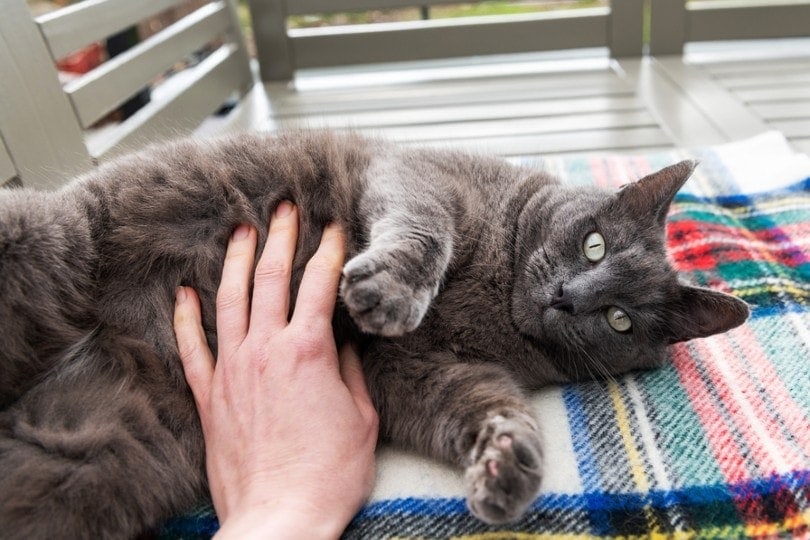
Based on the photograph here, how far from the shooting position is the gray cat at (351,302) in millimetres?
940

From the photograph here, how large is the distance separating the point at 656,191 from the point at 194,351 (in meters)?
0.96

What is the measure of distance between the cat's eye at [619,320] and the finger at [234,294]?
0.71 m

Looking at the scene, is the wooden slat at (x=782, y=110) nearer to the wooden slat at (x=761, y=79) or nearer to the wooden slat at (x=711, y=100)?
the wooden slat at (x=711, y=100)

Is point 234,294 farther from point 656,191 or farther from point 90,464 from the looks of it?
point 656,191

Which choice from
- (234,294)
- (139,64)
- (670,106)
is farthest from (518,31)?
(234,294)

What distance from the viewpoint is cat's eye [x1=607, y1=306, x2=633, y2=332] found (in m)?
1.24

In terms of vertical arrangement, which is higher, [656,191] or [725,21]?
[656,191]

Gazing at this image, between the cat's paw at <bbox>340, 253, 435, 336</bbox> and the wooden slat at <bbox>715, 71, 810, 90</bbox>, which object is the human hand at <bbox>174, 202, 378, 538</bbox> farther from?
the wooden slat at <bbox>715, 71, 810, 90</bbox>

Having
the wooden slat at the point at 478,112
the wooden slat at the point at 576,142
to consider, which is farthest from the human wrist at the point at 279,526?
the wooden slat at the point at 478,112

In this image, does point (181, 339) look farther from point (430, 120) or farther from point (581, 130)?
point (581, 130)

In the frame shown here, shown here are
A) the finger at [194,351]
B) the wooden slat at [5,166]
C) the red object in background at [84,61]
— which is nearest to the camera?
the finger at [194,351]

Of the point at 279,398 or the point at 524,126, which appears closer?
the point at 279,398

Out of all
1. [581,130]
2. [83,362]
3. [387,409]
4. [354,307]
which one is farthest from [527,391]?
[581,130]

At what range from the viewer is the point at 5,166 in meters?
1.39
